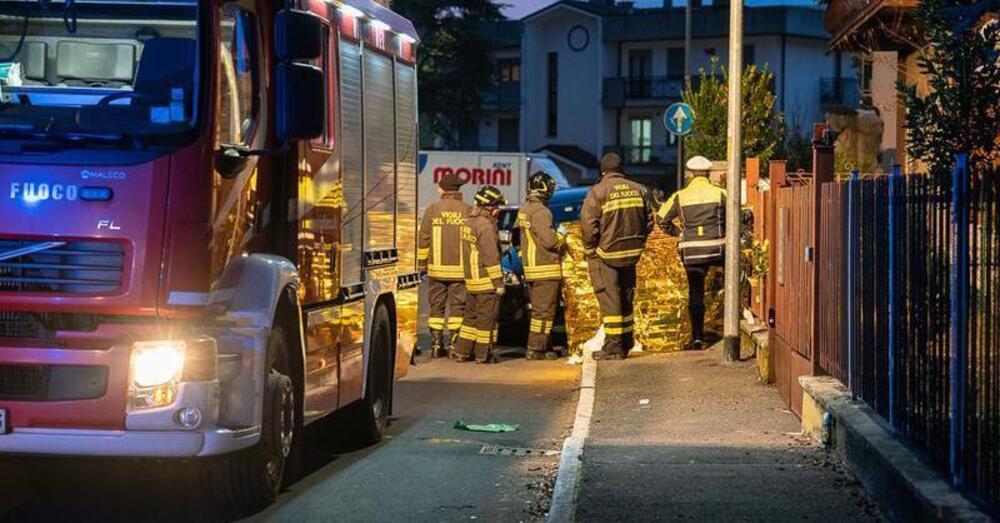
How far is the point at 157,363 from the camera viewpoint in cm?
723

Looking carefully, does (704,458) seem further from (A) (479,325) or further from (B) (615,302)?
(A) (479,325)

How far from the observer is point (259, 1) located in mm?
8398

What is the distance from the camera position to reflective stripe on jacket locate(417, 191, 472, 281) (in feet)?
55.8

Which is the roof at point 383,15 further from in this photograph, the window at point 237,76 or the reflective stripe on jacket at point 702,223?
the reflective stripe on jacket at point 702,223

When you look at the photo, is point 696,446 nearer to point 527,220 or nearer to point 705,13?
point 527,220

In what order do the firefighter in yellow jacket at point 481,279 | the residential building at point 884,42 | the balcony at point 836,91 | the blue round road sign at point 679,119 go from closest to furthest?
the residential building at point 884,42 → the firefighter in yellow jacket at point 481,279 → the blue round road sign at point 679,119 → the balcony at point 836,91

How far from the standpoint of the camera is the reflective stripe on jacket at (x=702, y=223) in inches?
620

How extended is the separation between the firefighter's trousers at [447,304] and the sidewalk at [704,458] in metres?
3.14

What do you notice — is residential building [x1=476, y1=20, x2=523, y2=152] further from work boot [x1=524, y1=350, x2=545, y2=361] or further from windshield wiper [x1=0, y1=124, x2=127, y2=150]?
windshield wiper [x1=0, y1=124, x2=127, y2=150]

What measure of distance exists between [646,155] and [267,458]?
216 feet

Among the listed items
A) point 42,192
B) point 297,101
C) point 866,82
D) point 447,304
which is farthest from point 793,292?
point 866,82

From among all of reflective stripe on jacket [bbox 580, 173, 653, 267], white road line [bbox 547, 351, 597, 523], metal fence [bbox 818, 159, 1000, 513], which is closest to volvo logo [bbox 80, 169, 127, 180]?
white road line [bbox 547, 351, 597, 523]

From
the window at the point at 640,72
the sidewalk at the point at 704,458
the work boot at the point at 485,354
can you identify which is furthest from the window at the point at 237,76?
the window at the point at 640,72

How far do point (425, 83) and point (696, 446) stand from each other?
5379cm
